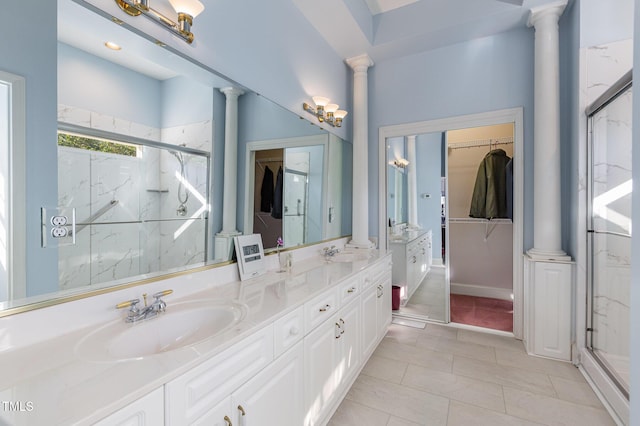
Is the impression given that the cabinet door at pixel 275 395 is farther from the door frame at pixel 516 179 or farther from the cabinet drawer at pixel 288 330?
the door frame at pixel 516 179

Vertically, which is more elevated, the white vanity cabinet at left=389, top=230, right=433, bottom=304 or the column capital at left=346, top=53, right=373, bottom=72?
the column capital at left=346, top=53, right=373, bottom=72

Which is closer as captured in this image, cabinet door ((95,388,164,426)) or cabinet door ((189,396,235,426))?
cabinet door ((95,388,164,426))

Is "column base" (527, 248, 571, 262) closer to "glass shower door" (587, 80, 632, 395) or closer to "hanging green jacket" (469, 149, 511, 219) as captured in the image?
"glass shower door" (587, 80, 632, 395)

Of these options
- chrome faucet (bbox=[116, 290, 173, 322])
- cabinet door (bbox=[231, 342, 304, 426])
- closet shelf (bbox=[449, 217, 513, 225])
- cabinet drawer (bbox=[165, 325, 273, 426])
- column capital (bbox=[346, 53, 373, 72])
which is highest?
column capital (bbox=[346, 53, 373, 72])

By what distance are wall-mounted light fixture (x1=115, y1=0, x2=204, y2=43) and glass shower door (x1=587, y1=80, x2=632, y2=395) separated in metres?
2.51

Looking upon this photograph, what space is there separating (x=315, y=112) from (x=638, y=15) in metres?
2.08

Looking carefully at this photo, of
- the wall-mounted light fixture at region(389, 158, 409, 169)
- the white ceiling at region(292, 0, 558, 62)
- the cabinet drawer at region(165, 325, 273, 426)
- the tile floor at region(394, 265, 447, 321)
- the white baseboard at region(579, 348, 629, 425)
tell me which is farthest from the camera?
the wall-mounted light fixture at region(389, 158, 409, 169)

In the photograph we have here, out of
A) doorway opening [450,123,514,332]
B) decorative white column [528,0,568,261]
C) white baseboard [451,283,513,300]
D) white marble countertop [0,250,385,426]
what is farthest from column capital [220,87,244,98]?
white baseboard [451,283,513,300]

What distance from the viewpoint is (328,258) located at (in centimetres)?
256

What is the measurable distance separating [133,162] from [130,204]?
0.18 metres

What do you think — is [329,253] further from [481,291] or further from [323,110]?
[481,291]

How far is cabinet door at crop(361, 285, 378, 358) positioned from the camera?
219 centimetres

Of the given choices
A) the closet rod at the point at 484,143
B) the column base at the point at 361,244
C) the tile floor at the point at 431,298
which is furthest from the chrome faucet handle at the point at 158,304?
the closet rod at the point at 484,143

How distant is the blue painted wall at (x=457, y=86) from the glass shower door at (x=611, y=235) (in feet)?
1.72
